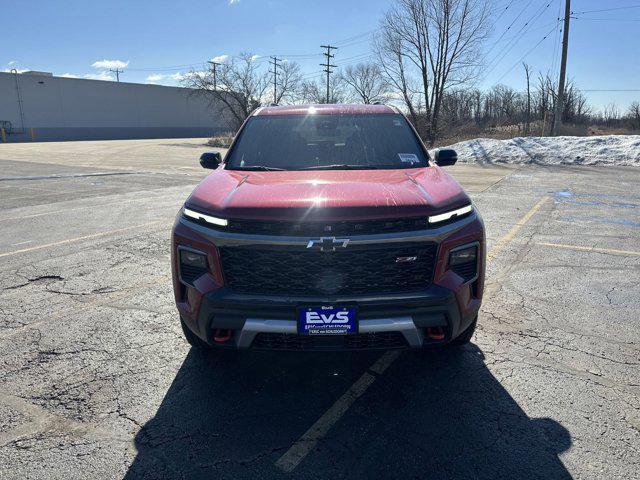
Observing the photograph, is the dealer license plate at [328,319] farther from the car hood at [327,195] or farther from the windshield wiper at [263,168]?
the windshield wiper at [263,168]

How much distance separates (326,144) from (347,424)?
2354 millimetres

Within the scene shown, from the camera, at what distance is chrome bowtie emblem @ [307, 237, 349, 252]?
2572 millimetres

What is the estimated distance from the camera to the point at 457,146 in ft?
76.5

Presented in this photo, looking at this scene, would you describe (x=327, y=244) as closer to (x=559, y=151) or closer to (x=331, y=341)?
(x=331, y=341)

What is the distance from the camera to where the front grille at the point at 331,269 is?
2.63 meters

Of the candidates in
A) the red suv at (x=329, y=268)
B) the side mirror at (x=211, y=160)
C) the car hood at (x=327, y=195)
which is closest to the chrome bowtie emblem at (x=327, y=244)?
the red suv at (x=329, y=268)

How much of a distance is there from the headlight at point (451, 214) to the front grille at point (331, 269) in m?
0.16

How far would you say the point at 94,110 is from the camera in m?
59.9

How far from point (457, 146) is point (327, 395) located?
22.3 m

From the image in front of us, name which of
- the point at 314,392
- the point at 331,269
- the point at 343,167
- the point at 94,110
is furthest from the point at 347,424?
the point at 94,110

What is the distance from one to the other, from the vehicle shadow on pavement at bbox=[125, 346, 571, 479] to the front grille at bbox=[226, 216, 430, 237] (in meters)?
1.09

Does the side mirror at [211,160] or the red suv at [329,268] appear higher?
the side mirror at [211,160]

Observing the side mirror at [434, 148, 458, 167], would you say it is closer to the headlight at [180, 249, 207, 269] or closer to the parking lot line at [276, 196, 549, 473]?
the parking lot line at [276, 196, 549, 473]

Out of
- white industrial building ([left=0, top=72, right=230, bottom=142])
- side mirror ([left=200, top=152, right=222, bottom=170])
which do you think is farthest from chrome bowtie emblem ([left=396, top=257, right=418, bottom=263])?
white industrial building ([left=0, top=72, right=230, bottom=142])
